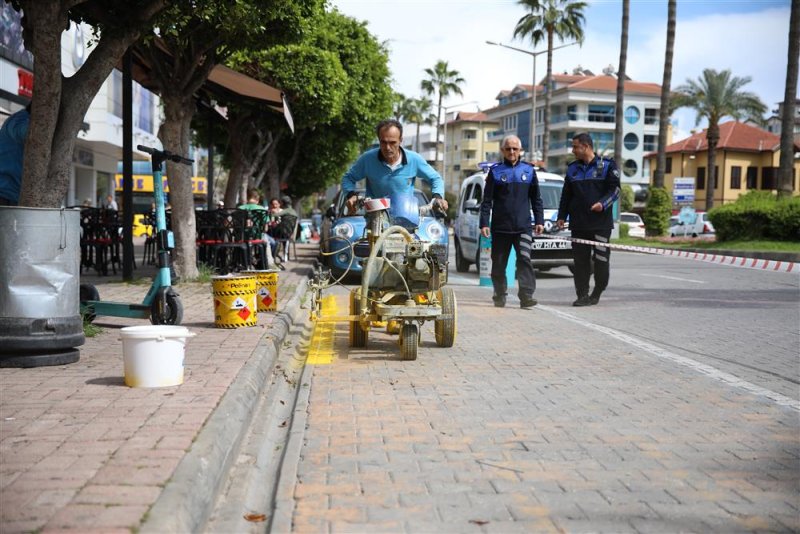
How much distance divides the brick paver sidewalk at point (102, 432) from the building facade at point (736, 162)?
226ft

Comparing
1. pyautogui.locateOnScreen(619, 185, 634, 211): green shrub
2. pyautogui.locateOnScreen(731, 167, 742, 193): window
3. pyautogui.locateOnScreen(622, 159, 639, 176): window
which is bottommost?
pyautogui.locateOnScreen(619, 185, 634, 211): green shrub

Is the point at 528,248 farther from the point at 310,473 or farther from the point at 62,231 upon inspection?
the point at 310,473

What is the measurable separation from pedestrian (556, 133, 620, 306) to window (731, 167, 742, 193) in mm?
64639

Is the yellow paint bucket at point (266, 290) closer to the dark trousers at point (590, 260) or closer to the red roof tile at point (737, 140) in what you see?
the dark trousers at point (590, 260)

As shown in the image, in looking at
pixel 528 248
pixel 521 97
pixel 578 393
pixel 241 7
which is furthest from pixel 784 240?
pixel 521 97

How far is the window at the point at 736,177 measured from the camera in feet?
235

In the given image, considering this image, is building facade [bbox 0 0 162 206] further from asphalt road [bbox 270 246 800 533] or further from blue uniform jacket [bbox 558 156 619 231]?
asphalt road [bbox 270 246 800 533]

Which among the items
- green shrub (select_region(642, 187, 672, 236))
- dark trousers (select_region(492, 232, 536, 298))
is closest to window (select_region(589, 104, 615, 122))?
green shrub (select_region(642, 187, 672, 236))

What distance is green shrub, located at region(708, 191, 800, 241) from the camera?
1061 inches

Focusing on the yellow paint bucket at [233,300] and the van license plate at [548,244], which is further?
the van license plate at [548,244]

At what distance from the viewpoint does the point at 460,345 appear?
27.7 ft

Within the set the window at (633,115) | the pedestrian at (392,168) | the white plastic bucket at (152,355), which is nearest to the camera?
the white plastic bucket at (152,355)

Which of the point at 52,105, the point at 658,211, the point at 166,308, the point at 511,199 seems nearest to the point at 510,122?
the point at 658,211

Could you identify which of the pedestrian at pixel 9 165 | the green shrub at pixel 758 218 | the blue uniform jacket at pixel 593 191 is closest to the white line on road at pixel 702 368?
the blue uniform jacket at pixel 593 191
